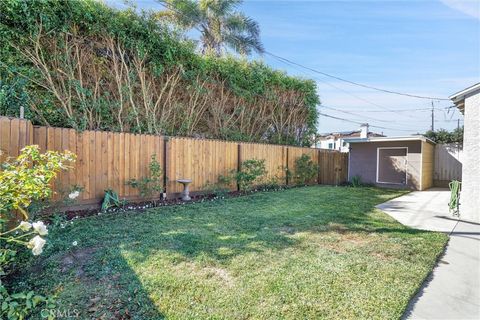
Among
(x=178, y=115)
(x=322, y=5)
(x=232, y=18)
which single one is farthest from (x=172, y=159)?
(x=232, y=18)

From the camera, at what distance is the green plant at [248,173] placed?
8.37 m

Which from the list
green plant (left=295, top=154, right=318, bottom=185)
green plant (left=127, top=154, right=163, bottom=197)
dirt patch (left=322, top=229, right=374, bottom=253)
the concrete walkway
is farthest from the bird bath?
green plant (left=295, top=154, right=318, bottom=185)

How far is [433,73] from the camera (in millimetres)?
10953

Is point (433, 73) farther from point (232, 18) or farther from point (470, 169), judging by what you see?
point (232, 18)

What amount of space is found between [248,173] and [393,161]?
8.53 m

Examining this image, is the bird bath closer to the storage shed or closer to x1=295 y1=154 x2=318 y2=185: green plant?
x1=295 y1=154 x2=318 y2=185: green plant

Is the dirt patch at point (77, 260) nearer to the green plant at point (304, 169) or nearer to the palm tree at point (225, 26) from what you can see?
the green plant at point (304, 169)

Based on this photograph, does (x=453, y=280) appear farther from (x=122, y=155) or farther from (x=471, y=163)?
(x=122, y=155)

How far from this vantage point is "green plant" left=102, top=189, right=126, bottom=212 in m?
5.31

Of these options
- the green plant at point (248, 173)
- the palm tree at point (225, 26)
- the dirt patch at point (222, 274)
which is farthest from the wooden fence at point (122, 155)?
the palm tree at point (225, 26)

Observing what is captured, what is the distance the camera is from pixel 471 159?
563cm

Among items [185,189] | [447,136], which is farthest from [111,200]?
[447,136]

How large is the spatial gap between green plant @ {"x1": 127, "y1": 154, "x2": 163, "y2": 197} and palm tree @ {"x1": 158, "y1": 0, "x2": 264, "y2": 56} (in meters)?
8.62

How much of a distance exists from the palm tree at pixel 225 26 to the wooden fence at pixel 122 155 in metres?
6.53
